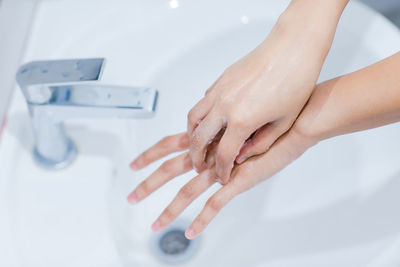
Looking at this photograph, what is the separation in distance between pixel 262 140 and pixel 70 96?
20 cm

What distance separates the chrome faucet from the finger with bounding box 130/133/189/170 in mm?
99

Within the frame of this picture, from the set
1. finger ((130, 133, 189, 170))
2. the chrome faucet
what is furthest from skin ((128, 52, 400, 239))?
the chrome faucet

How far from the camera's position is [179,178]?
2.20ft

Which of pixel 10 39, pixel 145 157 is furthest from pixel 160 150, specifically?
pixel 10 39

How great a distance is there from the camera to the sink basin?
519 mm

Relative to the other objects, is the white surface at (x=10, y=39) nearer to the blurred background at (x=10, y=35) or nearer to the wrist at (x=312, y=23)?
the blurred background at (x=10, y=35)

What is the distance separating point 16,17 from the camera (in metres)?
0.61

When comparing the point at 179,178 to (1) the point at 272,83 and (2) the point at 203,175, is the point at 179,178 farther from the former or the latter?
(1) the point at 272,83

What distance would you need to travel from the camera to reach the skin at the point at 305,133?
0.47m

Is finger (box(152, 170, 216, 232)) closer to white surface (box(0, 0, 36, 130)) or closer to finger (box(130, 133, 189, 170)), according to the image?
finger (box(130, 133, 189, 170))

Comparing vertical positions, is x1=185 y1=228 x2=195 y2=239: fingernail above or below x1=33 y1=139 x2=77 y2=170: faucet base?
below

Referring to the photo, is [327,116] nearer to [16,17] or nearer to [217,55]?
[217,55]

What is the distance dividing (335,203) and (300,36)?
0.75 feet

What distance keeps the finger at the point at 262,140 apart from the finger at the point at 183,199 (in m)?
0.05
